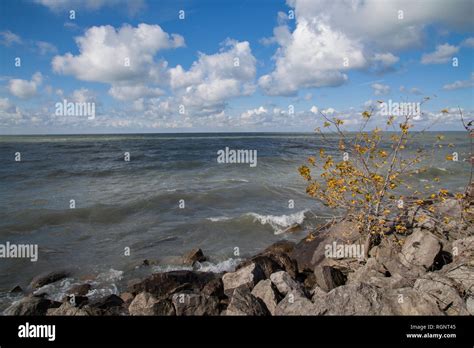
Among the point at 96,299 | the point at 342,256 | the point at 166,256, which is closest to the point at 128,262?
the point at 166,256

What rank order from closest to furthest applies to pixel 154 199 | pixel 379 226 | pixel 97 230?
pixel 379 226 < pixel 97 230 < pixel 154 199

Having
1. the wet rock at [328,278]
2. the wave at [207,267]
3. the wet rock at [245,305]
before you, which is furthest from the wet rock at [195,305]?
the wave at [207,267]

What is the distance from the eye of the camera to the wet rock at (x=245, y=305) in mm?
5797

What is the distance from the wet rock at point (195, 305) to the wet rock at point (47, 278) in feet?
16.9

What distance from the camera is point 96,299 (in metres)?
8.30

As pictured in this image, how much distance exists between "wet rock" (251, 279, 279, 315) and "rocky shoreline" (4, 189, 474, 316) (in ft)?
0.06

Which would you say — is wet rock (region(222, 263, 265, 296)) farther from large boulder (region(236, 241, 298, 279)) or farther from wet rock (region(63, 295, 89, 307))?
wet rock (region(63, 295, 89, 307))

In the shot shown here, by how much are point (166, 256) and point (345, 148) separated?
22.4ft

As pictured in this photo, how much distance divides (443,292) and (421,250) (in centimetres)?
204

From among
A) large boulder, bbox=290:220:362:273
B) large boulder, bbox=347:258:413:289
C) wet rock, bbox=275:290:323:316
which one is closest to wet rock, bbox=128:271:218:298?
wet rock, bbox=275:290:323:316

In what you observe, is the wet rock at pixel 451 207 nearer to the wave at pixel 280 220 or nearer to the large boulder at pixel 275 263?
the large boulder at pixel 275 263

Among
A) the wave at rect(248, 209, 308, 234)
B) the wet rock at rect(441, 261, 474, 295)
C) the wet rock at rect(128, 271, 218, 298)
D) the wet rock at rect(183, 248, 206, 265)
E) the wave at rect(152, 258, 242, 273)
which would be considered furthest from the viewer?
the wave at rect(248, 209, 308, 234)

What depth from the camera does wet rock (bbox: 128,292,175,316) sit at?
6.19 metres
